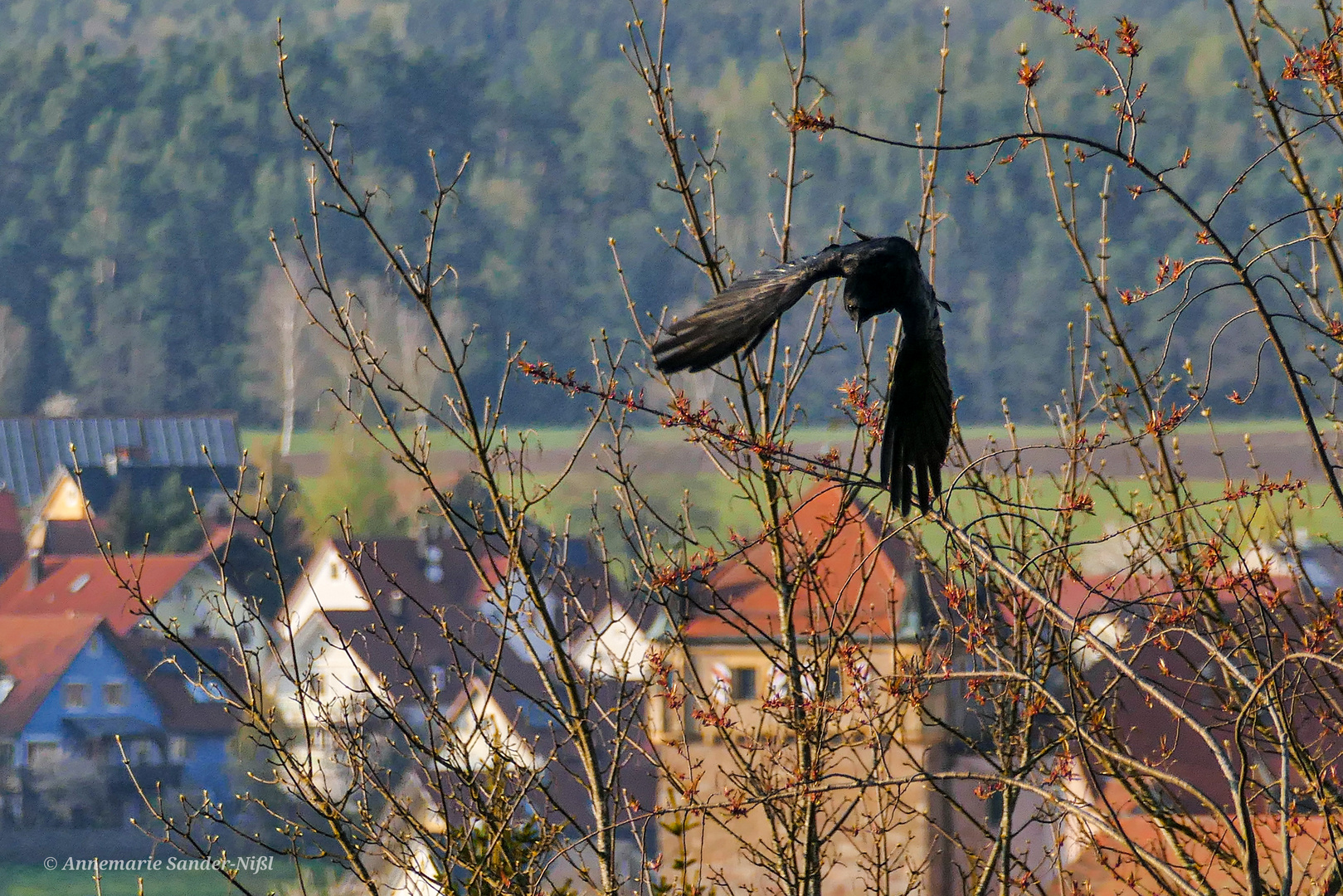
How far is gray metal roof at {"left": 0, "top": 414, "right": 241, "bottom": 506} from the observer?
6309 cm

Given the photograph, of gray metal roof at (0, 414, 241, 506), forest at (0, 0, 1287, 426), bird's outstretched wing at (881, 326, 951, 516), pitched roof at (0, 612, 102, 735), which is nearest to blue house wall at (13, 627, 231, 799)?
pitched roof at (0, 612, 102, 735)

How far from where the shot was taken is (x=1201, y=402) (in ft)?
13.9

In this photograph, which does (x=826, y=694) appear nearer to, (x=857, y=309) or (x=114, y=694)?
(x=857, y=309)

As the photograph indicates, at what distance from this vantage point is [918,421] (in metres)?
3.71

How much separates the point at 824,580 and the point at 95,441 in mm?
66567

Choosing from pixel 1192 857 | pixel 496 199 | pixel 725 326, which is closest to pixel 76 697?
pixel 496 199

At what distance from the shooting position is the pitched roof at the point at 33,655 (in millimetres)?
49156

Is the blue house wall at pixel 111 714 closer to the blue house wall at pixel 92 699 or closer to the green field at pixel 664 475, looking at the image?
the blue house wall at pixel 92 699

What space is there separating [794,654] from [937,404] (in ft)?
4.88

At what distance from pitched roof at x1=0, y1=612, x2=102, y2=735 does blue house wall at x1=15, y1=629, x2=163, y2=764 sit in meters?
0.32

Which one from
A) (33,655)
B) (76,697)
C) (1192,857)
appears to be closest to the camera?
(1192,857)

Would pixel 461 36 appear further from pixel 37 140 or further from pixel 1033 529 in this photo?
pixel 1033 529

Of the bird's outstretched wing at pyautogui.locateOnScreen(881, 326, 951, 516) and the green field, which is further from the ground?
the green field

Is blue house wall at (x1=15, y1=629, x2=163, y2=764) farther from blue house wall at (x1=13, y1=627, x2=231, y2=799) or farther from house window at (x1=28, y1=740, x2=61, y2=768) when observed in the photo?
house window at (x1=28, y1=740, x2=61, y2=768)
